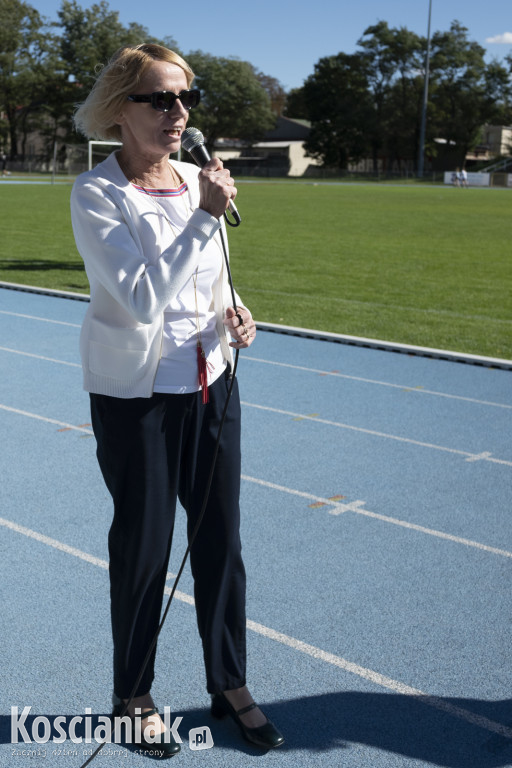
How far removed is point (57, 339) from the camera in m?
Result: 10.1

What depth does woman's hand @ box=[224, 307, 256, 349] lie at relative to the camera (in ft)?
A: 9.59

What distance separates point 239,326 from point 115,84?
0.83m

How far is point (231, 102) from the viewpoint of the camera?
102m

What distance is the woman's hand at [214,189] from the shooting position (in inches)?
103

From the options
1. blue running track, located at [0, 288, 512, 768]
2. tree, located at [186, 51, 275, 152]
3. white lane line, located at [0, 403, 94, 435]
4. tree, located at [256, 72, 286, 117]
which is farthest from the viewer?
tree, located at [256, 72, 286, 117]

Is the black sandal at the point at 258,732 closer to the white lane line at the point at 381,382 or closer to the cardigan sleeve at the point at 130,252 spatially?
the cardigan sleeve at the point at 130,252

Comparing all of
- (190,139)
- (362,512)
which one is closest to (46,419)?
(362,512)

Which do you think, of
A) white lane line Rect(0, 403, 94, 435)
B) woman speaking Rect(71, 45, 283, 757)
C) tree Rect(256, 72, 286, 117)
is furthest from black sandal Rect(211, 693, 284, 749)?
tree Rect(256, 72, 286, 117)

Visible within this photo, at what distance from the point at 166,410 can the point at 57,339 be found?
757 centimetres

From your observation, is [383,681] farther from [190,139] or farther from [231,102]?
[231,102]

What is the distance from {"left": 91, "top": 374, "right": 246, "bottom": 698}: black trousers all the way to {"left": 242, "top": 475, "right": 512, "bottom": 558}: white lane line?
2164 millimetres

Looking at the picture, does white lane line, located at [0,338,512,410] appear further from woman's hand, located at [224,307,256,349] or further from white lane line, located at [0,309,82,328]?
woman's hand, located at [224,307,256,349]

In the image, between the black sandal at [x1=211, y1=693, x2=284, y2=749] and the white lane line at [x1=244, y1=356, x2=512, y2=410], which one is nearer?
the black sandal at [x1=211, y1=693, x2=284, y2=749]

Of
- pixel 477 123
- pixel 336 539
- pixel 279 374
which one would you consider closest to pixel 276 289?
pixel 279 374
